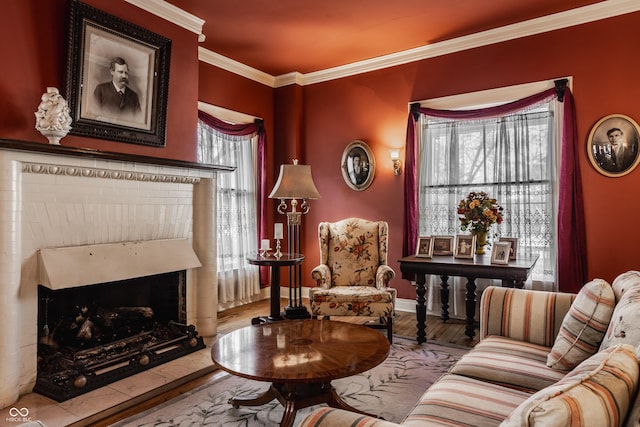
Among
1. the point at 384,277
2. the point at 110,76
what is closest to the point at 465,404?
the point at 384,277

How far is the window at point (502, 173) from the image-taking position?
155 inches

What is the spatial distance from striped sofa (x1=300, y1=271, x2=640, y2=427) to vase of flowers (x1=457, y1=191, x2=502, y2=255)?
1.40 m

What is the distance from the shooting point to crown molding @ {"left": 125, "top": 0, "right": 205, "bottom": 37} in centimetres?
344

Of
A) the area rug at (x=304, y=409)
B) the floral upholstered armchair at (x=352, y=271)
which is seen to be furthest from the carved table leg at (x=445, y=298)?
the area rug at (x=304, y=409)

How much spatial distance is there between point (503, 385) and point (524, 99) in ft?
10.1

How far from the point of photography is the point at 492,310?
2438 millimetres

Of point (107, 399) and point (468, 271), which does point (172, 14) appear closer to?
point (107, 399)

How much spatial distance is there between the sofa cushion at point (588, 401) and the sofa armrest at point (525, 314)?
4.27 ft

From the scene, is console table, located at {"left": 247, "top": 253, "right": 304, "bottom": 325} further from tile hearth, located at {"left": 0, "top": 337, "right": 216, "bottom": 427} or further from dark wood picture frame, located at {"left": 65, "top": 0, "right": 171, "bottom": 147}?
dark wood picture frame, located at {"left": 65, "top": 0, "right": 171, "bottom": 147}

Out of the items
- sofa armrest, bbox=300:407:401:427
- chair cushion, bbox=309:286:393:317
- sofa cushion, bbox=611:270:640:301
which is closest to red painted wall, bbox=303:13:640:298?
chair cushion, bbox=309:286:393:317

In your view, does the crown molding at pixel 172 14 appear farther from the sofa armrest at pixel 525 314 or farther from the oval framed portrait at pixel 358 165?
the sofa armrest at pixel 525 314

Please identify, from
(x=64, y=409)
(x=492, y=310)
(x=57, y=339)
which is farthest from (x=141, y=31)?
(x=492, y=310)

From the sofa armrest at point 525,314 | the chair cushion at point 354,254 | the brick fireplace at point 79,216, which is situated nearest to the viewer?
the sofa armrest at point 525,314

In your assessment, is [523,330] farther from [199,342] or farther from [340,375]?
[199,342]
